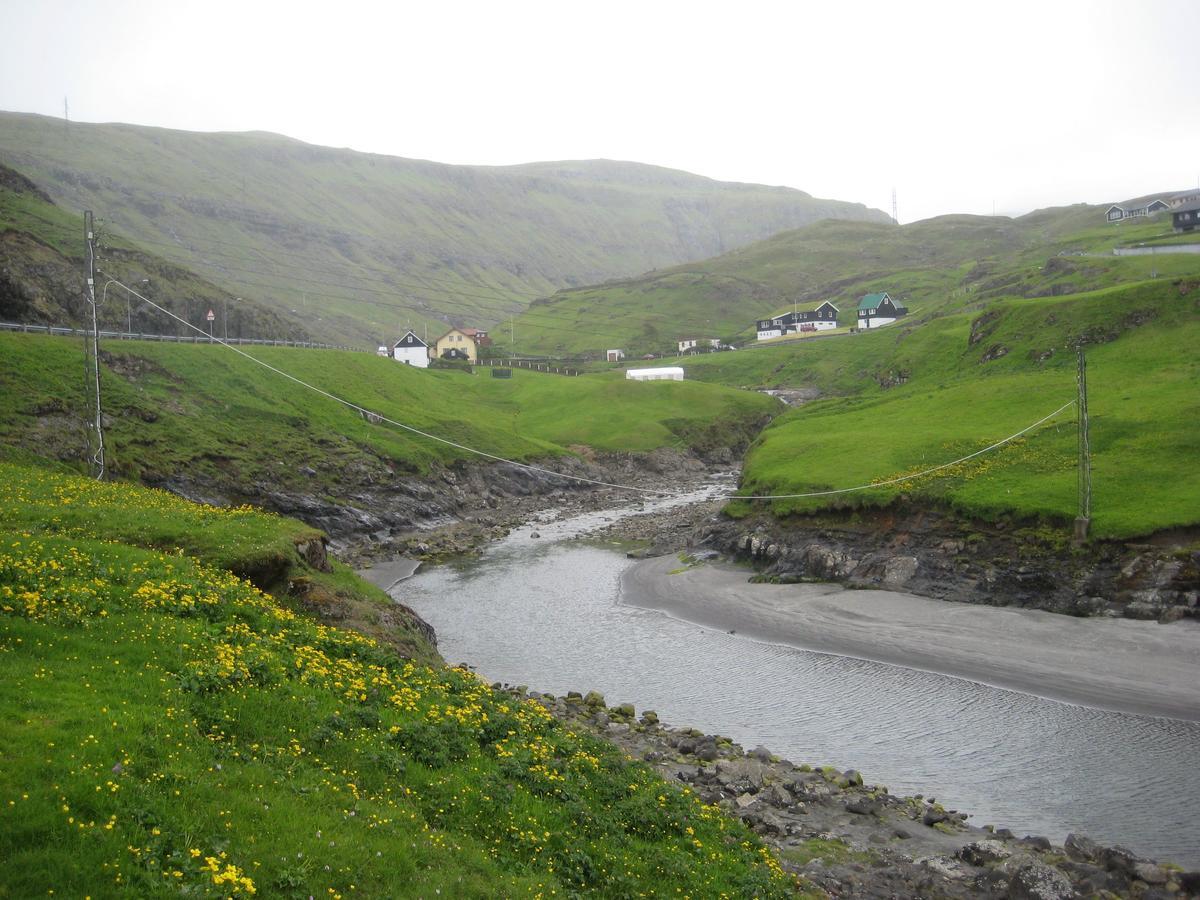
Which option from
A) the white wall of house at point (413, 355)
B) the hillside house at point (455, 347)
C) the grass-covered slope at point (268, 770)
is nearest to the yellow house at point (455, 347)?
the hillside house at point (455, 347)

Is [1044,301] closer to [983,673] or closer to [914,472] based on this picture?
[914,472]

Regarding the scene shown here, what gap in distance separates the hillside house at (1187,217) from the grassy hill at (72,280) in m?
167

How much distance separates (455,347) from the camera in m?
194

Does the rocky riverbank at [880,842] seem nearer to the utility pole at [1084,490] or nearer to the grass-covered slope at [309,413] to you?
the utility pole at [1084,490]

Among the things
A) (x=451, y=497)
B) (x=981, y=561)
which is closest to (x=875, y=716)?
(x=981, y=561)

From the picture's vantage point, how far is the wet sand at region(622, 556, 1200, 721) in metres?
39.6

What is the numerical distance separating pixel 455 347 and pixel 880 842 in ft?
578

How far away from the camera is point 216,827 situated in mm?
13773

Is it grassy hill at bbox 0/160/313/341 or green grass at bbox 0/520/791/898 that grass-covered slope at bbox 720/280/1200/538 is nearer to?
green grass at bbox 0/520/791/898

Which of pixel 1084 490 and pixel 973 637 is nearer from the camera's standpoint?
pixel 973 637

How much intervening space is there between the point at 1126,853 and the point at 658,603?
36734mm

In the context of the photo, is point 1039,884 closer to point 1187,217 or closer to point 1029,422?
point 1029,422

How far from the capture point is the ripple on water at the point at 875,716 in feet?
98.4

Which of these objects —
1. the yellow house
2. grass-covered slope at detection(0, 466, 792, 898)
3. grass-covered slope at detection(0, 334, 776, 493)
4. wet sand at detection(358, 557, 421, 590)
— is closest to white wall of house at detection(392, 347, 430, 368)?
the yellow house
